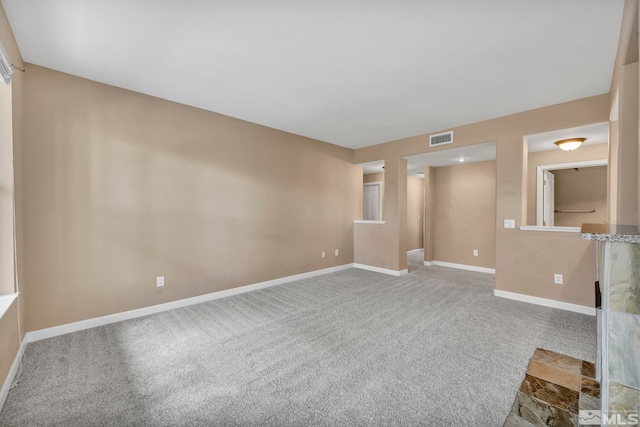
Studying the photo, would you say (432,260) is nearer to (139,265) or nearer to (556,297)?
(556,297)

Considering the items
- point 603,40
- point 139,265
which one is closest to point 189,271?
point 139,265

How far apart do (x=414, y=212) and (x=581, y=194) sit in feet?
11.5

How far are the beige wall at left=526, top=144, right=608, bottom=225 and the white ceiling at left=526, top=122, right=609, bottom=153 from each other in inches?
6.0

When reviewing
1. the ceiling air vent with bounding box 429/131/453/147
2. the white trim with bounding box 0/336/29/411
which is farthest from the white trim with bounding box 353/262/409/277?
the white trim with bounding box 0/336/29/411

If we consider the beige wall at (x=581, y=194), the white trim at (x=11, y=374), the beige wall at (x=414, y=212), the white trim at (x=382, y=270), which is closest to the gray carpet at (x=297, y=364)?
the white trim at (x=11, y=374)

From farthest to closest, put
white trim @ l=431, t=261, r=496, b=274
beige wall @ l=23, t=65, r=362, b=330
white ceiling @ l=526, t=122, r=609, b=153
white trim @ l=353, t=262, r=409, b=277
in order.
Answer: white trim @ l=431, t=261, r=496, b=274 < white trim @ l=353, t=262, r=409, b=277 < white ceiling @ l=526, t=122, r=609, b=153 < beige wall @ l=23, t=65, r=362, b=330

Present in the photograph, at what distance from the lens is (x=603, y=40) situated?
2.11 metres

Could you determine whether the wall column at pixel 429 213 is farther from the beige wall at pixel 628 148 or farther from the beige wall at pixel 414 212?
the beige wall at pixel 628 148

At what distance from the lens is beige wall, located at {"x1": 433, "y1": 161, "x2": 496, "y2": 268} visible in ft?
18.1

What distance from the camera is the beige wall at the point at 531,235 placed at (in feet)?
10.5

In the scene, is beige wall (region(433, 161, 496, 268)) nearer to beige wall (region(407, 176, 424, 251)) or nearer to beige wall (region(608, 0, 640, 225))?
beige wall (region(407, 176, 424, 251))

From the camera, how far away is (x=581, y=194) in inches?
209

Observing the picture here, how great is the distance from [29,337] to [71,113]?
7.06 ft

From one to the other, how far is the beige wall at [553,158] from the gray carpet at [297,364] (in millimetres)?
2396
